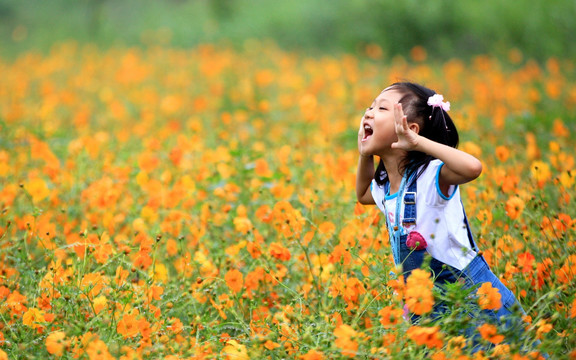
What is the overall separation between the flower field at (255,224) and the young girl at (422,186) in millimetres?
118

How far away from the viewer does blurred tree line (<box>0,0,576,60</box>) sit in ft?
27.1

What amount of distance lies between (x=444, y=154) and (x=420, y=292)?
1.64 ft

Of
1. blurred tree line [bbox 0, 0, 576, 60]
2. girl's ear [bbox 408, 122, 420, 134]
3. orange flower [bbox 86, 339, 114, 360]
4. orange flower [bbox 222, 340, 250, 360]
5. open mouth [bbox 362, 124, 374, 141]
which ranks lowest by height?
orange flower [bbox 86, 339, 114, 360]

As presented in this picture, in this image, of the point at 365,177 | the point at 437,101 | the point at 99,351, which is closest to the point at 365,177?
the point at 365,177

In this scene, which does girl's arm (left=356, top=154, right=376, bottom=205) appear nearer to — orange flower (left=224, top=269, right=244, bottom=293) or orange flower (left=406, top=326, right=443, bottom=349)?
orange flower (left=224, top=269, right=244, bottom=293)

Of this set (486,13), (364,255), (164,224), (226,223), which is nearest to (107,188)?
(164,224)

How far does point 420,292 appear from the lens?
1513mm

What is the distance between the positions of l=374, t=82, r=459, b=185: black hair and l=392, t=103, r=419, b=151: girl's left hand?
0.52 feet

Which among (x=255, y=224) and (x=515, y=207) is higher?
(x=515, y=207)

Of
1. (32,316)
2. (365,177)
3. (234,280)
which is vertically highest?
(365,177)

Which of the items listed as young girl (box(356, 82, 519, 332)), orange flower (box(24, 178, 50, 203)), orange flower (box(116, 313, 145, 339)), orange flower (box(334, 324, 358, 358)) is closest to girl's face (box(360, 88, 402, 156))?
young girl (box(356, 82, 519, 332))

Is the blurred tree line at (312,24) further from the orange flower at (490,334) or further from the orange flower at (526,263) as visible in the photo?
the orange flower at (490,334)

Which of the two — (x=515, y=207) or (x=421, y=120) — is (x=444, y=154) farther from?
(x=515, y=207)

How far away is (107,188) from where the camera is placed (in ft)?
9.29
